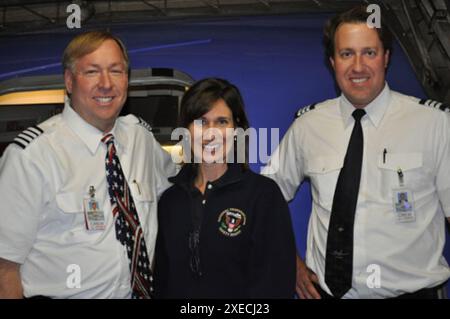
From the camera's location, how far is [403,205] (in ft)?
7.45

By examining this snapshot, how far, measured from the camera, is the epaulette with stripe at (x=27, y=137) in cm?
211

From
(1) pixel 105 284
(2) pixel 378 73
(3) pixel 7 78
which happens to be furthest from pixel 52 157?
(2) pixel 378 73

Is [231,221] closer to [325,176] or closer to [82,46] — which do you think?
[325,176]

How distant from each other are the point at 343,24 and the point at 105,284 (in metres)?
1.47

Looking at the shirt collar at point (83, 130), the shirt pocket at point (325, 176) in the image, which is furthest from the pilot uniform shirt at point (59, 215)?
the shirt pocket at point (325, 176)

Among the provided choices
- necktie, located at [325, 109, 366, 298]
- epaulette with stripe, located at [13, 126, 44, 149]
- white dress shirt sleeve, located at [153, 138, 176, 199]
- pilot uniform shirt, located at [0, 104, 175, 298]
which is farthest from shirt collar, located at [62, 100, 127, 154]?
necktie, located at [325, 109, 366, 298]

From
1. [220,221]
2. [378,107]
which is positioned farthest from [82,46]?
[378,107]

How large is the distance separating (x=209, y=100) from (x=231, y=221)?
476 mm

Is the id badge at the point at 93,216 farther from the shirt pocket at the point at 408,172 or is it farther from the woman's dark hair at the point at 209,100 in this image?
the shirt pocket at the point at 408,172

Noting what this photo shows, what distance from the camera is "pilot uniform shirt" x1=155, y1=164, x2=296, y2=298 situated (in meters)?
2.03

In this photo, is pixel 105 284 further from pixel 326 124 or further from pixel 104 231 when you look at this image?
pixel 326 124

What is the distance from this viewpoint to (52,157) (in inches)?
84.4

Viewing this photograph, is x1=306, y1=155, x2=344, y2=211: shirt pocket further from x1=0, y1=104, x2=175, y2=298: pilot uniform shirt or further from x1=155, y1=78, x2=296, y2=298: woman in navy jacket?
x1=0, y1=104, x2=175, y2=298: pilot uniform shirt

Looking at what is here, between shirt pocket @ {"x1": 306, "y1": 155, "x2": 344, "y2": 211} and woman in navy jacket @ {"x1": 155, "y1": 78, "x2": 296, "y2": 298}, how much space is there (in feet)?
1.25
